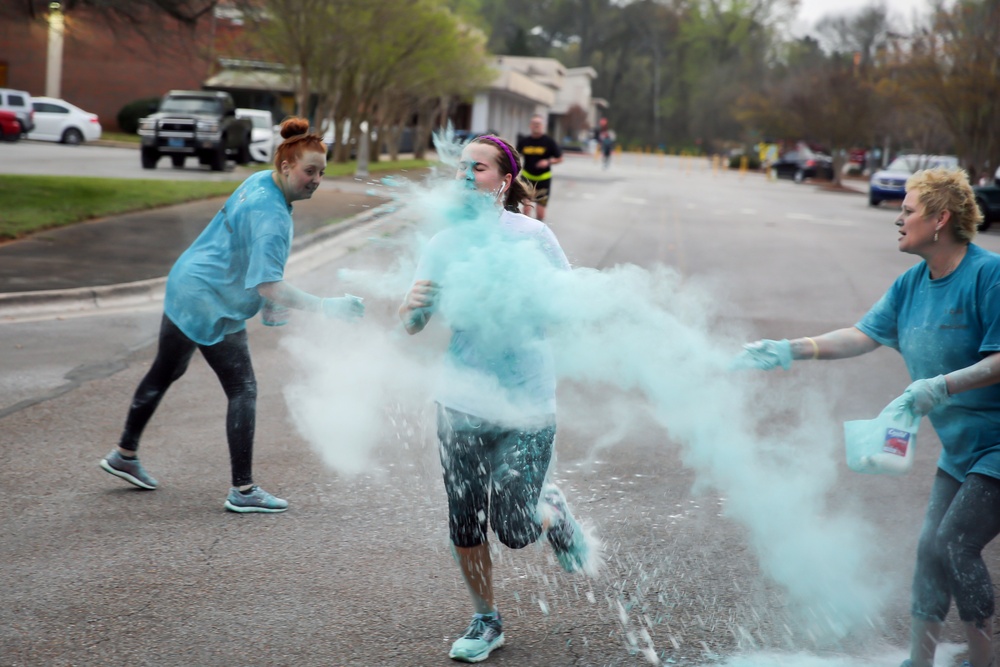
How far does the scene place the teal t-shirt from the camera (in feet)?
15.4

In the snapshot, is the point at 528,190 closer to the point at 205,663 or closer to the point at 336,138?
the point at 205,663

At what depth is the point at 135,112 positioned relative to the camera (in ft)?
160

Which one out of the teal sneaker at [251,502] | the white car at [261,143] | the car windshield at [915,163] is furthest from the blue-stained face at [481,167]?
the car windshield at [915,163]

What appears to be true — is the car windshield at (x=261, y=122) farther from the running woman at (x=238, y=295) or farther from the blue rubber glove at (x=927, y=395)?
the blue rubber glove at (x=927, y=395)

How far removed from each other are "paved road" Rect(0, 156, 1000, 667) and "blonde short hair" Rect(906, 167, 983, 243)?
36.1 inches

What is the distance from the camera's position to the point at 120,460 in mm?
5297

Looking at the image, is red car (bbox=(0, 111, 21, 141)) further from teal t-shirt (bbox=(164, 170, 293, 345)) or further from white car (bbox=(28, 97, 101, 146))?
teal t-shirt (bbox=(164, 170, 293, 345))

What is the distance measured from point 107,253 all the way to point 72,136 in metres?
29.3

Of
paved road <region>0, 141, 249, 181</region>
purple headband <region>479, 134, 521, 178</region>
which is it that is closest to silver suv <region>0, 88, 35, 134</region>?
paved road <region>0, 141, 249, 181</region>

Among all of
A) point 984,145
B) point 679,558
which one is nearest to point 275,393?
point 679,558

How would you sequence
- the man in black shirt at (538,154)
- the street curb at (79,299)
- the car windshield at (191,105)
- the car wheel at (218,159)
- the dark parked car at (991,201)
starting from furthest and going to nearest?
the dark parked car at (991,201) < the car windshield at (191,105) < the car wheel at (218,159) < the man in black shirt at (538,154) < the street curb at (79,299)

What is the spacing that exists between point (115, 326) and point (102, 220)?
22.7 feet

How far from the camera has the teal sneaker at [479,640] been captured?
3.61 meters

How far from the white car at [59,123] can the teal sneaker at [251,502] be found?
37004 mm
